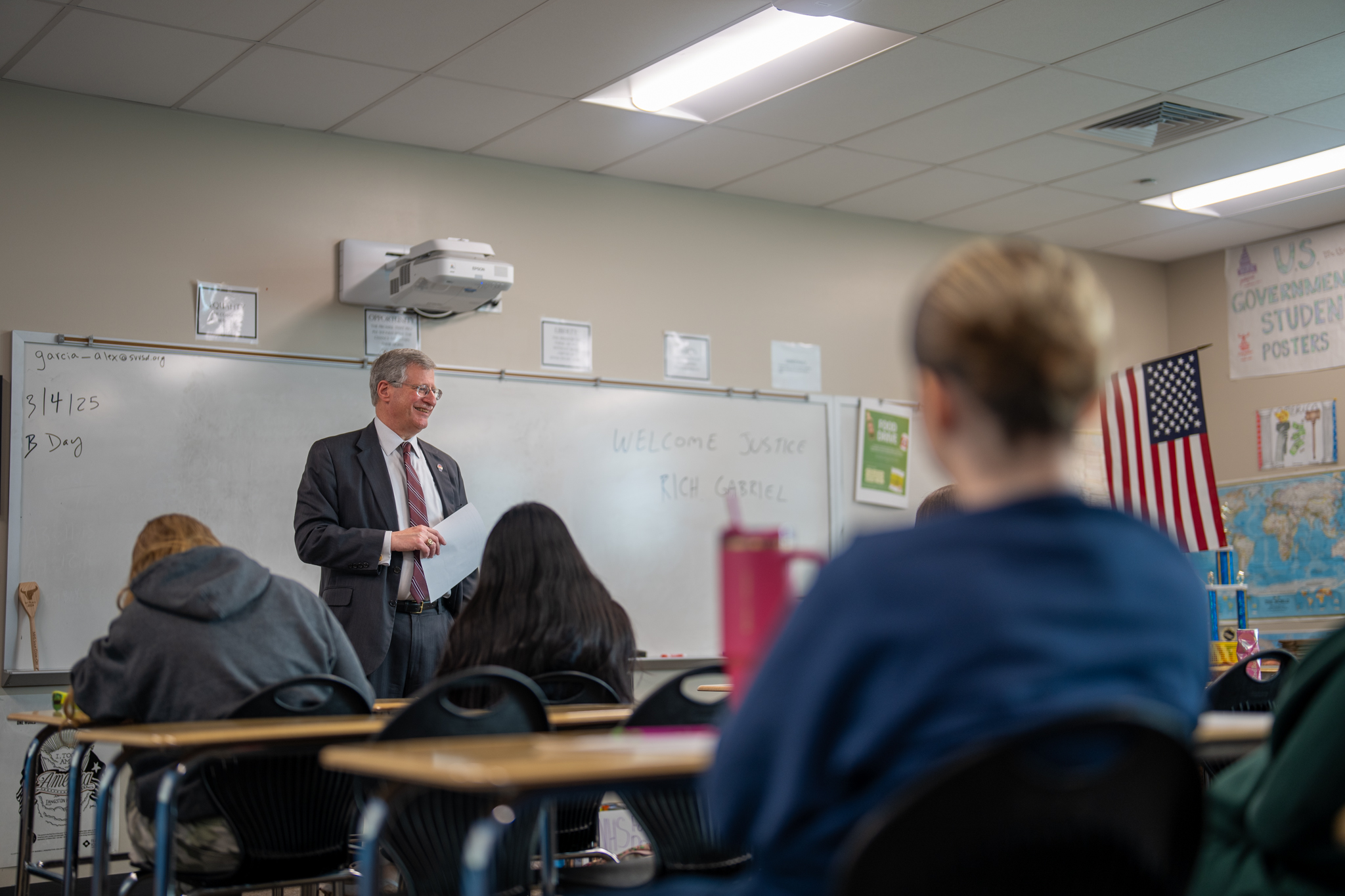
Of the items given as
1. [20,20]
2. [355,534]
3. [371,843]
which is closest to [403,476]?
[355,534]

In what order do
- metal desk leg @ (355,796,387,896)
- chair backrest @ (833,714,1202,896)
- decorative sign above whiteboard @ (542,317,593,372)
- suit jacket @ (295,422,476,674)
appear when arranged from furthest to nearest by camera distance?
decorative sign above whiteboard @ (542,317,593,372) → suit jacket @ (295,422,476,674) → metal desk leg @ (355,796,387,896) → chair backrest @ (833,714,1202,896)

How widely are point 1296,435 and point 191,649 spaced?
5.90m

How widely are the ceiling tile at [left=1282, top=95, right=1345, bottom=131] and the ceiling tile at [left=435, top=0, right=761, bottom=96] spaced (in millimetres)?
2400

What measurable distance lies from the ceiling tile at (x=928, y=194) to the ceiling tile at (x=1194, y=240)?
1334 millimetres

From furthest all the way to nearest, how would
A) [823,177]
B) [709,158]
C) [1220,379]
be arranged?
[1220,379], [823,177], [709,158]

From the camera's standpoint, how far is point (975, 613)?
0.95 metres

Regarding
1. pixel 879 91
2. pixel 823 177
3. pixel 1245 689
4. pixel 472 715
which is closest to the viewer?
pixel 472 715

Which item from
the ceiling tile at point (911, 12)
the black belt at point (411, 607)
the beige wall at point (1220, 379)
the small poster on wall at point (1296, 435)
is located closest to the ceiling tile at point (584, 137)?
the ceiling tile at point (911, 12)

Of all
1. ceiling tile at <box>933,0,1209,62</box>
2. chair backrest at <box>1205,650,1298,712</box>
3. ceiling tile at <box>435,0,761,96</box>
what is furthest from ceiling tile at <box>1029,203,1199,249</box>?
chair backrest at <box>1205,650,1298,712</box>

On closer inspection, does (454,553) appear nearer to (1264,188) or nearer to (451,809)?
(451,809)

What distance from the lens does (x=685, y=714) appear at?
6.55 feet

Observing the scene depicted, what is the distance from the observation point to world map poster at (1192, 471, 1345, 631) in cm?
632

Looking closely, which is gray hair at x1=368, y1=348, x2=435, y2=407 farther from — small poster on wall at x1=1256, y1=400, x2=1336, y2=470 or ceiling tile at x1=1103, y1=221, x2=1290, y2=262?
small poster on wall at x1=1256, y1=400, x2=1336, y2=470

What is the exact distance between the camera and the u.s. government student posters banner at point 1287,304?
6418 mm
